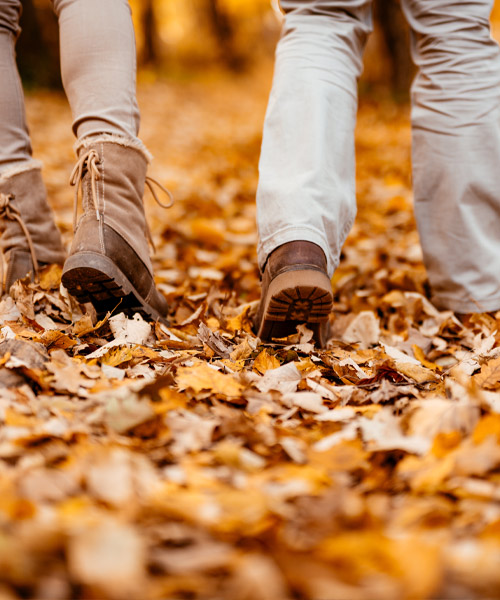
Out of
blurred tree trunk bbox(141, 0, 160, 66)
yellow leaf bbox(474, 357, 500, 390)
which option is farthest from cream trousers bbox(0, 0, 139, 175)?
blurred tree trunk bbox(141, 0, 160, 66)

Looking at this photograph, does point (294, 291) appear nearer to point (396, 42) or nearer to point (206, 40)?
point (396, 42)

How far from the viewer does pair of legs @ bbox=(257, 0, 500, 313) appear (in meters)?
1.57

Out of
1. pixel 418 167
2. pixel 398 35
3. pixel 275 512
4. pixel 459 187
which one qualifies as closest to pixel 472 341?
pixel 459 187

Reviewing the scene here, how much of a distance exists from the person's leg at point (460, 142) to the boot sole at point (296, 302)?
2.01 ft

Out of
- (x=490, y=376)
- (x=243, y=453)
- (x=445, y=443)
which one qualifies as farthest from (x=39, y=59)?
(x=445, y=443)

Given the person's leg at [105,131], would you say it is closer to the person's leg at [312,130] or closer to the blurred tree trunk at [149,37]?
the person's leg at [312,130]

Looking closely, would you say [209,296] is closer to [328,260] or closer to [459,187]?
[328,260]

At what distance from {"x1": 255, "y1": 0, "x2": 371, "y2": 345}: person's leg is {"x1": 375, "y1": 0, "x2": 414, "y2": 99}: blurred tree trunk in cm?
711

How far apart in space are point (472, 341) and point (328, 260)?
0.53 m

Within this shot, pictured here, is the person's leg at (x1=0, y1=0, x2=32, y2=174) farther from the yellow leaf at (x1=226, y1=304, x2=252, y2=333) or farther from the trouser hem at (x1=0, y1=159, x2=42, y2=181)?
the yellow leaf at (x1=226, y1=304, x2=252, y2=333)

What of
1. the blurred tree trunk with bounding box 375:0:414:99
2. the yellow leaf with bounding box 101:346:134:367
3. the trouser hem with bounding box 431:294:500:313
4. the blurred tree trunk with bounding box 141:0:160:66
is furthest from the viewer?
the blurred tree trunk with bounding box 141:0:160:66

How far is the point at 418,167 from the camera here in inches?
74.8

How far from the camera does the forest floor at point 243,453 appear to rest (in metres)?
0.65

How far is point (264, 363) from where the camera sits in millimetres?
1433
